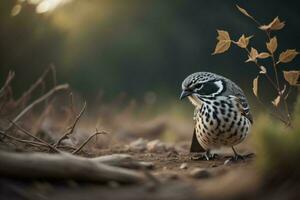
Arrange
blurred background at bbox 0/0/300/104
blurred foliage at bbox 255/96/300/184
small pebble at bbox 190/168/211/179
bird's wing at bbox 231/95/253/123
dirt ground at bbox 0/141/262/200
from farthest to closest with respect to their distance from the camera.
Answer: blurred background at bbox 0/0/300/104
bird's wing at bbox 231/95/253/123
small pebble at bbox 190/168/211/179
blurred foliage at bbox 255/96/300/184
dirt ground at bbox 0/141/262/200

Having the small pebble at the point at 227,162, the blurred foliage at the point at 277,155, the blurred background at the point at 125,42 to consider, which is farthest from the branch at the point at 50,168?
the blurred background at the point at 125,42

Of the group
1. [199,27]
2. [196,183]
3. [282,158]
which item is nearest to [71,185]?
[196,183]

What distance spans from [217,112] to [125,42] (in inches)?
222

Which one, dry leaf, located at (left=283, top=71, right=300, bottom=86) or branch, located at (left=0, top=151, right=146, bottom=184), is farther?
dry leaf, located at (left=283, top=71, right=300, bottom=86)

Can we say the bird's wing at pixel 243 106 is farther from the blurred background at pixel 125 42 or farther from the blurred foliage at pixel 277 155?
the blurred background at pixel 125 42

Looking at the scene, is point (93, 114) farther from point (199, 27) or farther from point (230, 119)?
point (230, 119)

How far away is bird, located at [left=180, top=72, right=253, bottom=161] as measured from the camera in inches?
157

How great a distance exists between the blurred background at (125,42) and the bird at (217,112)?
1.44 meters

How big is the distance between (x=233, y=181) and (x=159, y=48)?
685 centimetres

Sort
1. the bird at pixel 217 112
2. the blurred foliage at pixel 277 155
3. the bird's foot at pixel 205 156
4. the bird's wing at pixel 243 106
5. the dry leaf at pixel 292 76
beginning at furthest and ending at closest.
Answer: the bird's foot at pixel 205 156 → the bird's wing at pixel 243 106 → the bird at pixel 217 112 → the dry leaf at pixel 292 76 → the blurred foliage at pixel 277 155

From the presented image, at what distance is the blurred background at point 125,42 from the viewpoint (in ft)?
21.0

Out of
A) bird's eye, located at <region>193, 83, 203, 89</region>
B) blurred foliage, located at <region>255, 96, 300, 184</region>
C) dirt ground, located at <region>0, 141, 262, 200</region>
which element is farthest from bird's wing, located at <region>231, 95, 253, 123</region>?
blurred foliage, located at <region>255, 96, 300, 184</region>

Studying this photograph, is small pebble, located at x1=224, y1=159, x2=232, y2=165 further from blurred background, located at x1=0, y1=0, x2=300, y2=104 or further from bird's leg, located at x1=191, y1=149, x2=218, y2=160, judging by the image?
blurred background, located at x1=0, y1=0, x2=300, y2=104

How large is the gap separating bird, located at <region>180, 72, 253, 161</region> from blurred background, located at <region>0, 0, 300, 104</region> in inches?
56.7
